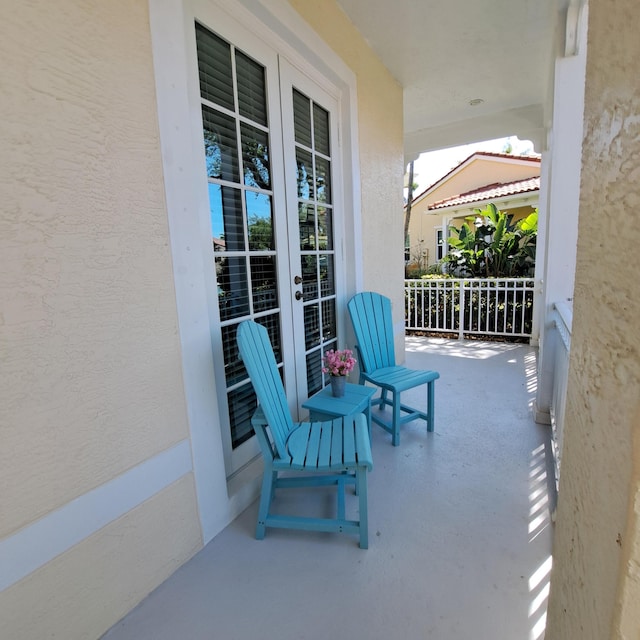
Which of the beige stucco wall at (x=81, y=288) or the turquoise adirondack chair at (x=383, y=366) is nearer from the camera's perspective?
the beige stucco wall at (x=81, y=288)

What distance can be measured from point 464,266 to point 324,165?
4796 mm

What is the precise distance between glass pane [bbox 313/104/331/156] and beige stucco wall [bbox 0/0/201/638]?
4.99 ft

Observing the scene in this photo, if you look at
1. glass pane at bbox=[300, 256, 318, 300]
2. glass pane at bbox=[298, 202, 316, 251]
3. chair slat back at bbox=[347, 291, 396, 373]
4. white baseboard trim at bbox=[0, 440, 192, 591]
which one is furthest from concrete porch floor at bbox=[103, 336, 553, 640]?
glass pane at bbox=[298, 202, 316, 251]

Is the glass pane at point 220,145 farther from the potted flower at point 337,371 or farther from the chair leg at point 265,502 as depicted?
the chair leg at point 265,502

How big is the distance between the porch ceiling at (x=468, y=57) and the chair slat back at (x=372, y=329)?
7.15ft

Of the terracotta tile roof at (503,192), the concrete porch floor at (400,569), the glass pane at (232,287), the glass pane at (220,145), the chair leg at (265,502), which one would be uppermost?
the terracotta tile roof at (503,192)

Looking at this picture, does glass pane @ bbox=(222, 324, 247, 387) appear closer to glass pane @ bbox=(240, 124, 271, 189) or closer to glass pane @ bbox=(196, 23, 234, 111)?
glass pane @ bbox=(240, 124, 271, 189)

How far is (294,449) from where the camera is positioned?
1.77 metres

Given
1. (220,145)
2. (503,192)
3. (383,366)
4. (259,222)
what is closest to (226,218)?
(259,222)

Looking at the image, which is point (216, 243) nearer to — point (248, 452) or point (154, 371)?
point (154, 371)

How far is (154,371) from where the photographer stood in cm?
145

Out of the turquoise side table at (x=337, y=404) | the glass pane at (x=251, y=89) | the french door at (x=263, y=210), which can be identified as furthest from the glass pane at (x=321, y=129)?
the turquoise side table at (x=337, y=404)

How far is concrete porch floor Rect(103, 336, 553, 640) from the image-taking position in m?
1.32

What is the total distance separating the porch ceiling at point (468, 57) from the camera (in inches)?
108
